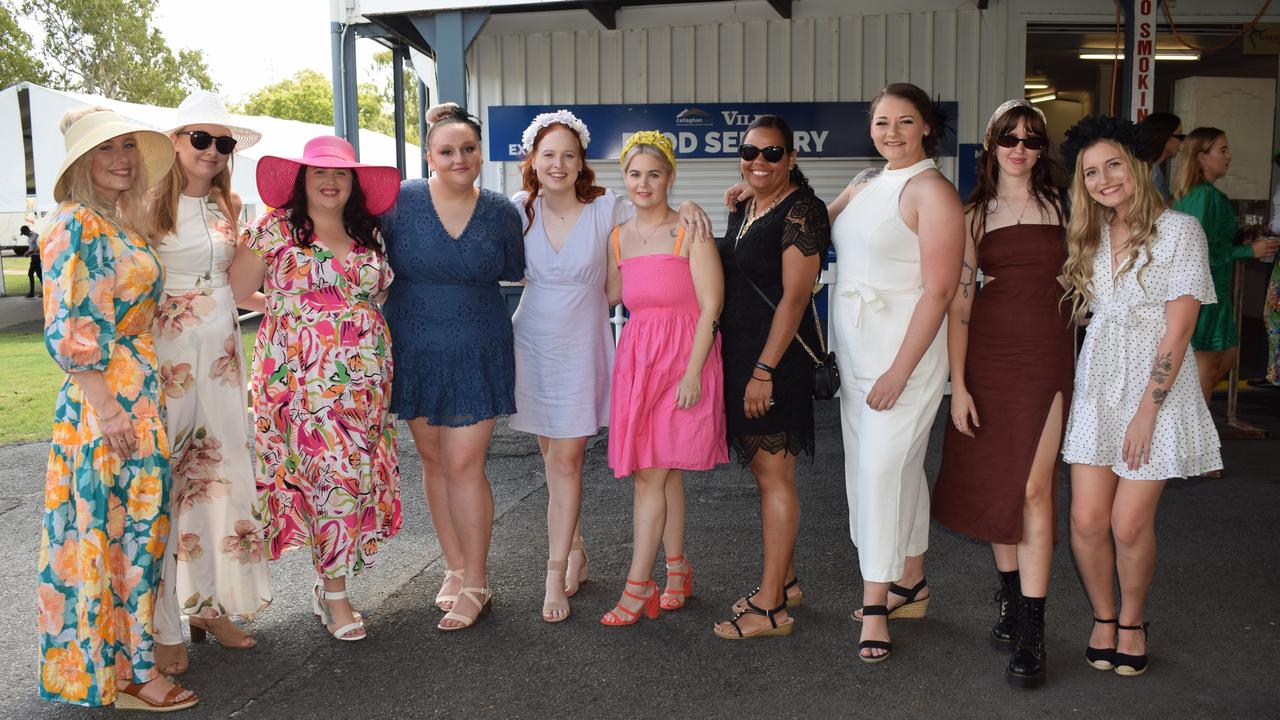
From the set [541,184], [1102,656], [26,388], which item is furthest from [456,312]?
[26,388]

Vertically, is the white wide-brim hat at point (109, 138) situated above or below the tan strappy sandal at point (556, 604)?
above

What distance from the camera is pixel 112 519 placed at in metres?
3.29

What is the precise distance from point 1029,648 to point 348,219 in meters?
2.73

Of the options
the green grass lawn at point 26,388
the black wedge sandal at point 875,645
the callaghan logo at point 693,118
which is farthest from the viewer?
the callaghan logo at point 693,118

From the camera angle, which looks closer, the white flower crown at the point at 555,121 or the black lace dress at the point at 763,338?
the black lace dress at the point at 763,338

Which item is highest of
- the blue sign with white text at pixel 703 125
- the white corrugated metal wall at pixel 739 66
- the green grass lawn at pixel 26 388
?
the white corrugated metal wall at pixel 739 66

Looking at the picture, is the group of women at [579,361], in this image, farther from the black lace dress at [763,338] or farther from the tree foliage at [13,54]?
the tree foliage at [13,54]

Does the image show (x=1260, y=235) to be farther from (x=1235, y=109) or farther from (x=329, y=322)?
(x=329, y=322)

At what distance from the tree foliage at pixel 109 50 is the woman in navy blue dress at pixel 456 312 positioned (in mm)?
44718

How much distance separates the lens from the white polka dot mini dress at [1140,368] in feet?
10.9

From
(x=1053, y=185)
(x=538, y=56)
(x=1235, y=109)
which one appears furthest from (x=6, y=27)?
(x=1053, y=185)

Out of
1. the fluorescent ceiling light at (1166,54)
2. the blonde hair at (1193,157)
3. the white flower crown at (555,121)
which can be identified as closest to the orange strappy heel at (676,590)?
the white flower crown at (555,121)

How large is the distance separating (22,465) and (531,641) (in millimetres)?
4790

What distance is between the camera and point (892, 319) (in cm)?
359
